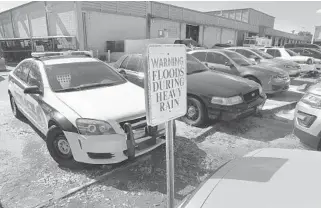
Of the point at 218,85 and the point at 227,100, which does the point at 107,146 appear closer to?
the point at 227,100

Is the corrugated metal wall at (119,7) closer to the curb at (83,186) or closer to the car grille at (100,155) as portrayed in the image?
the curb at (83,186)

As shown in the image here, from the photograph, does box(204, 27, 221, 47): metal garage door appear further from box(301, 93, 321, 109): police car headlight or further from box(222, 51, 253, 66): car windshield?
box(301, 93, 321, 109): police car headlight

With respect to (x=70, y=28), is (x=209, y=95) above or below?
below

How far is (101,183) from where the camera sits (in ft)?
9.62

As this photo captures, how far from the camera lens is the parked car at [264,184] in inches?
54.6

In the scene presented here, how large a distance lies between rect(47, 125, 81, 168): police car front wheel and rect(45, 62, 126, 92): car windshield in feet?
2.30

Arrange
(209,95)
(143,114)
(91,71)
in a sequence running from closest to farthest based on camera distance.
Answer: (143,114), (91,71), (209,95)

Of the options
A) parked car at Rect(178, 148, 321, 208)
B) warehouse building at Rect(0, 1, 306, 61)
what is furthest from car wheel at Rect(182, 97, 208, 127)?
warehouse building at Rect(0, 1, 306, 61)

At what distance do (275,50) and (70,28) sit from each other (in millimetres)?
15737

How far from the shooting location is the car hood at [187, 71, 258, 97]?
14.8 feet

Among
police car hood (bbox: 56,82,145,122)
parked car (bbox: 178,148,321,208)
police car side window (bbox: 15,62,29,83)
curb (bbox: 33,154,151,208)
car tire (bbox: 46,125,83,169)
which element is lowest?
curb (bbox: 33,154,151,208)

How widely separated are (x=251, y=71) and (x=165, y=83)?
618 cm

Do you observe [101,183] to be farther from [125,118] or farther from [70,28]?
[70,28]

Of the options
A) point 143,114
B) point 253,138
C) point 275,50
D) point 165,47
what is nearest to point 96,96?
point 143,114
